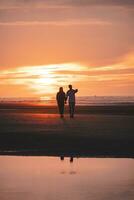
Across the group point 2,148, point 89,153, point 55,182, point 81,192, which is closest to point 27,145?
point 2,148

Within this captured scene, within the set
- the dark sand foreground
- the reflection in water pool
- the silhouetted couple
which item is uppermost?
the silhouetted couple

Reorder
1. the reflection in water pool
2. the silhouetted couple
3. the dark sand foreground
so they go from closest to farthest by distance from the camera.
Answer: the reflection in water pool < the dark sand foreground < the silhouetted couple

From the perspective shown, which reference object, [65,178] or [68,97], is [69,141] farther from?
[68,97]

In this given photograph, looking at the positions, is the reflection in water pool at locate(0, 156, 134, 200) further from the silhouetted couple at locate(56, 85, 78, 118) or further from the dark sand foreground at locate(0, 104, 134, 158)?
the silhouetted couple at locate(56, 85, 78, 118)

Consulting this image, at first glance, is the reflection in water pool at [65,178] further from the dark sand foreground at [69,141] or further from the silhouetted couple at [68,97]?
the silhouetted couple at [68,97]

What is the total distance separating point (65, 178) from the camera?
58.0ft

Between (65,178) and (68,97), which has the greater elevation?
(68,97)

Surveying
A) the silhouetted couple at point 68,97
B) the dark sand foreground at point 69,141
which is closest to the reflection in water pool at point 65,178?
the dark sand foreground at point 69,141

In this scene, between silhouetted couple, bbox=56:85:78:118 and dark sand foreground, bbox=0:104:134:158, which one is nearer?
dark sand foreground, bbox=0:104:134:158

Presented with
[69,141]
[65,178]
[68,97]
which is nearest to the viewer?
[65,178]

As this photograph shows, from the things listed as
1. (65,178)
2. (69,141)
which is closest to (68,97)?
(69,141)

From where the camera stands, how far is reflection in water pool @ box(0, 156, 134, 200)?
15.2 meters

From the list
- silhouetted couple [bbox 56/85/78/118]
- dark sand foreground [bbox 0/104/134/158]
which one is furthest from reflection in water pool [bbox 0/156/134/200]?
silhouetted couple [bbox 56/85/78/118]

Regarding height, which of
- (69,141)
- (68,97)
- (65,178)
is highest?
(68,97)
